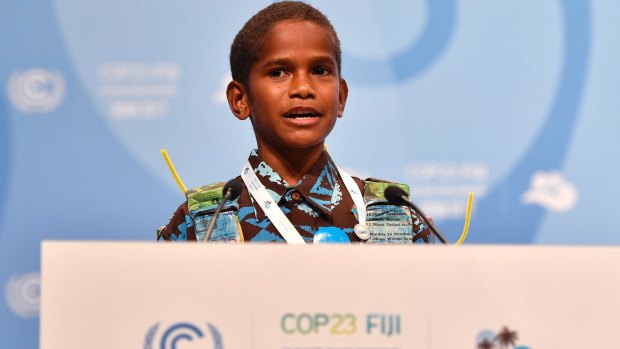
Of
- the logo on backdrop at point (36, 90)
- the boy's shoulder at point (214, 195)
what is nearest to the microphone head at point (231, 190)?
the boy's shoulder at point (214, 195)

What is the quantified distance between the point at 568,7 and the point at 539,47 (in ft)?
0.39

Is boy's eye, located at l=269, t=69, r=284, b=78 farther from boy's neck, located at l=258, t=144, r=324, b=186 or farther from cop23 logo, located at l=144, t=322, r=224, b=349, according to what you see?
cop23 logo, located at l=144, t=322, r=224, b=349

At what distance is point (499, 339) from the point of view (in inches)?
38.4

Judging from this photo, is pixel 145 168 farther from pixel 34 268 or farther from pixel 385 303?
pixel 385 303

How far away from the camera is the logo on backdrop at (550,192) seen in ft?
7.22

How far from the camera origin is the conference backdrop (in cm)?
221

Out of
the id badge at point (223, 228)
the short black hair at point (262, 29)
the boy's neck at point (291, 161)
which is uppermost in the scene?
the short black hair at point (262, 29)

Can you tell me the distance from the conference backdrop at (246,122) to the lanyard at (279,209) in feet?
2.20

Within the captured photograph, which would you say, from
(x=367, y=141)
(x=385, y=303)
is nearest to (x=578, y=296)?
(x=385, y=303)

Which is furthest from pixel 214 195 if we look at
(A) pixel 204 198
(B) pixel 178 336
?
(B) pixel 178 336

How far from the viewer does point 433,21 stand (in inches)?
88.4

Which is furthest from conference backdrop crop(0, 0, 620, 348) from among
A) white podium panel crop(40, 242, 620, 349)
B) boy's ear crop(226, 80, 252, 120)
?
white podium panel crop(40, 242, 620, 349)

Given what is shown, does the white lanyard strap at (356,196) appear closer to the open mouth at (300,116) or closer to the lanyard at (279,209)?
the lanyard at (279,209)

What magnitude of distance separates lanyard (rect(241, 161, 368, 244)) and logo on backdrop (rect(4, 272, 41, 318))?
911 mm
